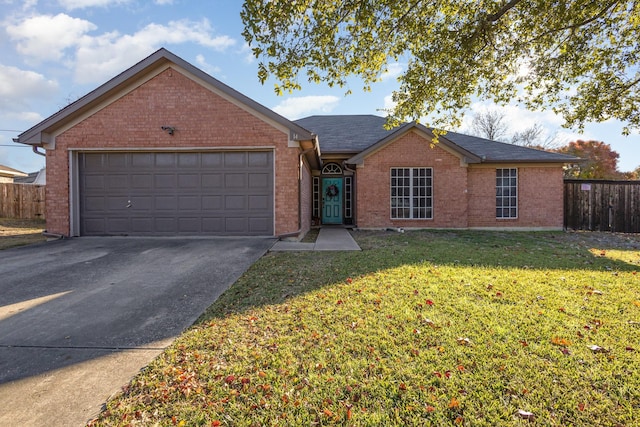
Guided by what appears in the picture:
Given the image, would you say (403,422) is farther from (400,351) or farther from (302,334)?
(302,334)

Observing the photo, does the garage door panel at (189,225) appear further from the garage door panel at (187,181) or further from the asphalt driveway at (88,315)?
the asphalt driveway at (88,315)

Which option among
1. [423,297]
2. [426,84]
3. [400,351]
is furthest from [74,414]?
[426,84]

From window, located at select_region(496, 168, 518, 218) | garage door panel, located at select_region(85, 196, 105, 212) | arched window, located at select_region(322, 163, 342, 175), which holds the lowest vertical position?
garage door panel, located at select_region(85, 196, 105, 212)

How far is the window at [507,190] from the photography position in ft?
42.4

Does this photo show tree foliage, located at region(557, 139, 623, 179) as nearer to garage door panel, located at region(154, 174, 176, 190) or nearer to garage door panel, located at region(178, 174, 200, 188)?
garage door panel, located at region(178, 174, 200, 188)

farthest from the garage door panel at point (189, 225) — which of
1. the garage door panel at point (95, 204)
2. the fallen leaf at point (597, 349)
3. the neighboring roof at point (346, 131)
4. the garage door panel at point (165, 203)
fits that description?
the fallen leaf at point (597, 349)

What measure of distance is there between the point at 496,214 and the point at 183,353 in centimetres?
1358

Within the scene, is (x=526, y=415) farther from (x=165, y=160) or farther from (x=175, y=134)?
(x=165, y=160)

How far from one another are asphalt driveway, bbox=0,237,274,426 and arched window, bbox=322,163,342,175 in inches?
309

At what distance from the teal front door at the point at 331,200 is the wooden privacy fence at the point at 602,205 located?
9.99m

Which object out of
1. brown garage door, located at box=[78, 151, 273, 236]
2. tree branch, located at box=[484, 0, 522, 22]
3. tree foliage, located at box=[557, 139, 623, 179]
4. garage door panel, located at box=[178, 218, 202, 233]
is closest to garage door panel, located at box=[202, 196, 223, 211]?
brown garage door, located at box=[78, 151, 273, 236]

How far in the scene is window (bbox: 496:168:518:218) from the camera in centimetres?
1291

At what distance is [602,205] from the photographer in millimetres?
13039

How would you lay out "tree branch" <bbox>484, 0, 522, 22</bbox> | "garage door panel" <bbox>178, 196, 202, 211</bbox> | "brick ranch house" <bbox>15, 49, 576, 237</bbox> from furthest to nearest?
"garage door panel" <bbox>178, 196, 202, 211</bbox> < "brick ranch house" <bbox>15, 49, 576, 237</bbox> < "tree branch" <bbox>484, 0, 522, 22</bbox>
